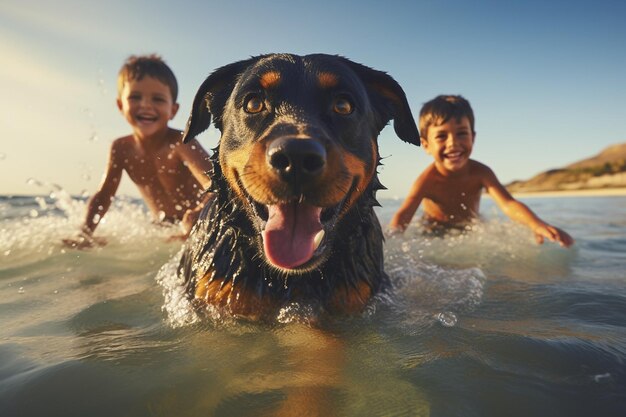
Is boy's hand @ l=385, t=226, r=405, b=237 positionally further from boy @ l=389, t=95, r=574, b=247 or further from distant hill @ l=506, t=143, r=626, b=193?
distant hill @ l=506, t=143, r=626, b=193

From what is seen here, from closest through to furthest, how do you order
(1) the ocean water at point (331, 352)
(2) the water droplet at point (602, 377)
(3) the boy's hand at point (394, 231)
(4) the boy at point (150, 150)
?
(1) the ocean water at point (331, 352) < (2) the water droplet at point (602, 377) < (4) the boy at point (150, 150) < (3) the boy's hand at point (394, 231)

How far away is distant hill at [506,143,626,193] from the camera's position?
115 ft

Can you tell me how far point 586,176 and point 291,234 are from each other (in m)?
42.7

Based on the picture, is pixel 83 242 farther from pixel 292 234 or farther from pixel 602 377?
pixel 602 377

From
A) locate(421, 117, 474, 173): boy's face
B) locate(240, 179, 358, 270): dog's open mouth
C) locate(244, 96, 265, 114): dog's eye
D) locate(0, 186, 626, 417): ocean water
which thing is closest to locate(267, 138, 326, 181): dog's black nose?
locate(240, 179, 358, 270): dog's open mouth

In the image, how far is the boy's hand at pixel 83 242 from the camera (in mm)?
4887

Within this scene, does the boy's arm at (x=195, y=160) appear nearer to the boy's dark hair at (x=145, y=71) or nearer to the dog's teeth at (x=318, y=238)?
the boy's dark hair at (x=145, y=71)

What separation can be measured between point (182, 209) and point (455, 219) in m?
4.03

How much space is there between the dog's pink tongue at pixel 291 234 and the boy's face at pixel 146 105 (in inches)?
156

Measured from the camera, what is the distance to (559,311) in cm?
277

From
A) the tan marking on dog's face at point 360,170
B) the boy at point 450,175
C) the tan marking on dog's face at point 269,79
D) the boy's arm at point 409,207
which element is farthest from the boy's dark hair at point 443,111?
the tan marking on dog's face at point 269,79

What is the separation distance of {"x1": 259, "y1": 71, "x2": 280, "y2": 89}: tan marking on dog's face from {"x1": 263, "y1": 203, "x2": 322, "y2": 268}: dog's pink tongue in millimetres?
705

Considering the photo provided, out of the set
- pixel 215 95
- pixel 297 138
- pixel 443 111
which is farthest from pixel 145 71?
pixel 297 138

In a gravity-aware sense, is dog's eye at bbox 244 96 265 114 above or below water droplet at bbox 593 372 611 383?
above
